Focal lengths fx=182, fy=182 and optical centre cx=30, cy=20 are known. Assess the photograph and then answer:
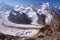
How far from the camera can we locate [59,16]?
2156 millimetres

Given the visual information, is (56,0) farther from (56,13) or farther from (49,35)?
(49,35)

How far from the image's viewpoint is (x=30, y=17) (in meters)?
2.11

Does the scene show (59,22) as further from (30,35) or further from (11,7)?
(11,7)

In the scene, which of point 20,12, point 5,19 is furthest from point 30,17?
point 5,19

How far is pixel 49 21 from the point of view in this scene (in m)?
2.12

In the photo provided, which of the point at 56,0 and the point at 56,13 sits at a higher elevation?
the point at 56,0

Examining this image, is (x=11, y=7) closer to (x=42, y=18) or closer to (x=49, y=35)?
(x=42, y=18)

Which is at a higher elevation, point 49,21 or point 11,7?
point 11,7

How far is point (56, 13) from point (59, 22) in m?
0.11

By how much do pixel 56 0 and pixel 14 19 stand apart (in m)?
0.55

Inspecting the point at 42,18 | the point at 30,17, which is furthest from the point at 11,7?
the point at 42,18

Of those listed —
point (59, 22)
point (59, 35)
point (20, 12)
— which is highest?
point (20, 12)

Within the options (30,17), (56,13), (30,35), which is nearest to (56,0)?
(56,13)

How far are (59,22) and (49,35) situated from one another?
201 mm
